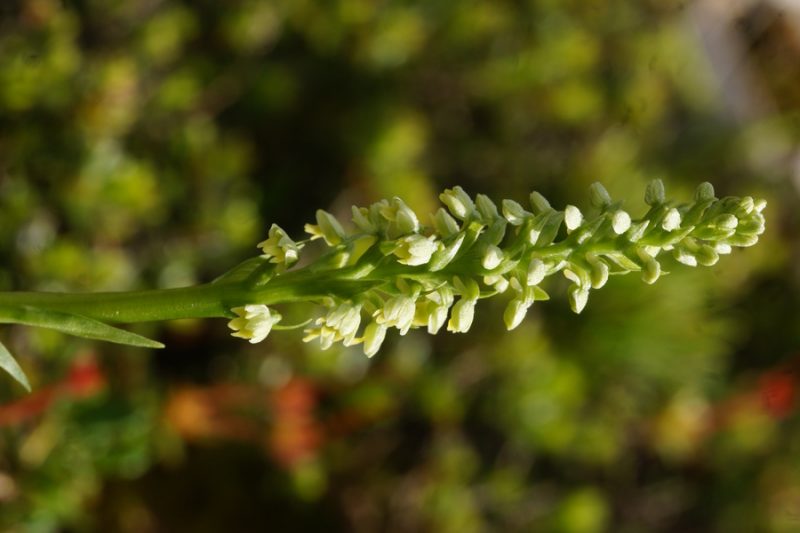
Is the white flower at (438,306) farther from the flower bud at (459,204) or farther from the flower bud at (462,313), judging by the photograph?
the flower bud at (459,204)

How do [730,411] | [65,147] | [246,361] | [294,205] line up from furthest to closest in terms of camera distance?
1. [730,411]
2. [294,205]
3. [246,361]
4. [65,147]

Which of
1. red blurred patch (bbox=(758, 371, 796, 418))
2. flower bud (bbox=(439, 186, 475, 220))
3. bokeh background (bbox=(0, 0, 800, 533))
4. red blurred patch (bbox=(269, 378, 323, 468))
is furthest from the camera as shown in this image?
red blurred patch (bbox=(758, 371, 796, 418))

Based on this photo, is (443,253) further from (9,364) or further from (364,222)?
(9,364)

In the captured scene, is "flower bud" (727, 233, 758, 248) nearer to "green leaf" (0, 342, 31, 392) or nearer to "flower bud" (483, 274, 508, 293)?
"flower bud" (483, 274, 508, 293)

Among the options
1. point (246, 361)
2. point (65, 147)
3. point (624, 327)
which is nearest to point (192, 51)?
point (65, 147)

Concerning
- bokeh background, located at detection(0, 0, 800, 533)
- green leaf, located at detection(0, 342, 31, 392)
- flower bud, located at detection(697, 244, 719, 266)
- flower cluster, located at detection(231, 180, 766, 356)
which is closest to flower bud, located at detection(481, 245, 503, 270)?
flower cluster, located at detection(231, 180, 766, 356)

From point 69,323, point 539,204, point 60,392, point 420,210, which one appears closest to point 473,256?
point 539,204

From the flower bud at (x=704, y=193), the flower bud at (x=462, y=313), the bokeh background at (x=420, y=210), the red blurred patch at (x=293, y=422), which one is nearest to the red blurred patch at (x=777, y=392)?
the bokeh background at (x=420, y=210)

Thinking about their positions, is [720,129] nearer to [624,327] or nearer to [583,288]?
[624,327]
